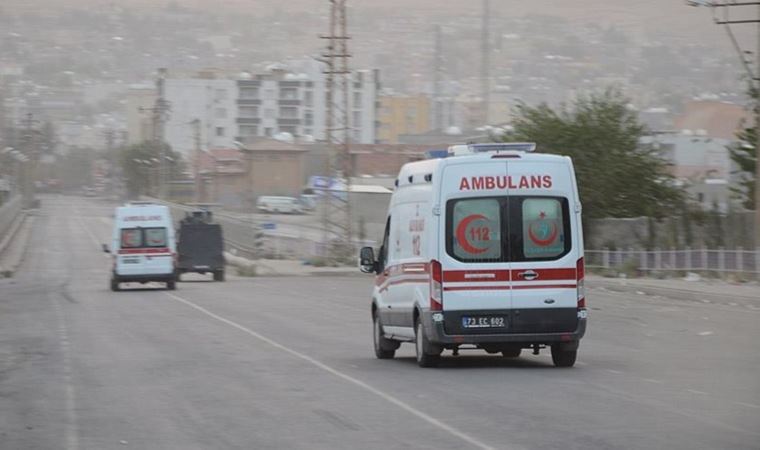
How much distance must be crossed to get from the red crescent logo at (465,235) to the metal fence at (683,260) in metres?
26.1

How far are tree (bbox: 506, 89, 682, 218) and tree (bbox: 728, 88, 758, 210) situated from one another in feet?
9.37

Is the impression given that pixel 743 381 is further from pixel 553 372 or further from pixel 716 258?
pixel 716 258

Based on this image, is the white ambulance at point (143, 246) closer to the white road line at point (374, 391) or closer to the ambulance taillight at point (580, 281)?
the white road line at point (374, 391)

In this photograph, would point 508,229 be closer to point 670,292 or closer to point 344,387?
point 344,387

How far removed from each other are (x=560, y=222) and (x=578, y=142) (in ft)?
164

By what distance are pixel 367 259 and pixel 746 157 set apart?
160 ft

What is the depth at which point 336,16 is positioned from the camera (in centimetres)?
6322

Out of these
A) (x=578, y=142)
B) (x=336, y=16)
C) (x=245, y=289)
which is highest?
(x=336, y=16)

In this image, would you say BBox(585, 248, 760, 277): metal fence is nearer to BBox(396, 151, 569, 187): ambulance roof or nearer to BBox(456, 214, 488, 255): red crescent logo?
BBox(396, 151, 569, 187): ambulance roof

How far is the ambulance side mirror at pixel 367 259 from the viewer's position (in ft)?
64.7

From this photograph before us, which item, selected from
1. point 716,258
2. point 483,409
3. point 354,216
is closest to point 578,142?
point 716,258

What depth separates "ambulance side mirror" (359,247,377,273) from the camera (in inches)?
777

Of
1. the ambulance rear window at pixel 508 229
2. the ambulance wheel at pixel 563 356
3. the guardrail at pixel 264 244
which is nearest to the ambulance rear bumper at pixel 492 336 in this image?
the ambulance wheel at pixel 563 356

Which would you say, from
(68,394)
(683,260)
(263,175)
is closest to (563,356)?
(68,394)
